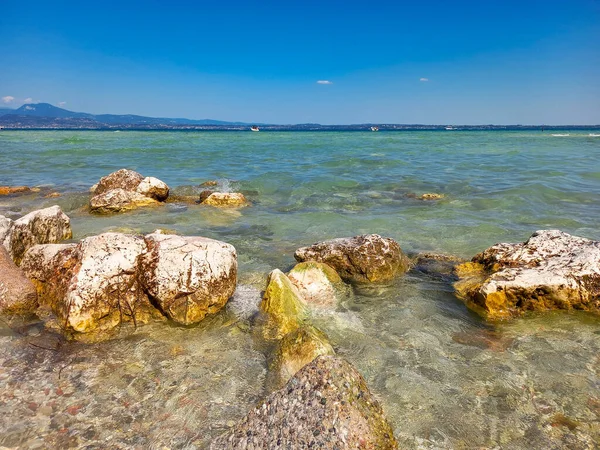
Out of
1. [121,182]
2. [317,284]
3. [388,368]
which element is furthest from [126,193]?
[388,368]

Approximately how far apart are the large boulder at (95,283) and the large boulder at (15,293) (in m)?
0.15

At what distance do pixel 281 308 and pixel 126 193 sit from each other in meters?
8.33

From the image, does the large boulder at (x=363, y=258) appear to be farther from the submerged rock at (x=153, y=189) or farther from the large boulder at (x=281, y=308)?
the submerged rock at (x=153, y=189)

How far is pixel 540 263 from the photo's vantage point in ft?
18.9

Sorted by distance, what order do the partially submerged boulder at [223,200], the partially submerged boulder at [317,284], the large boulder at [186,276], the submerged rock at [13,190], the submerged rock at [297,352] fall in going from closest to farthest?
the submerged rock at [297,352] < the large boulder at [186,276] < the partially submerged boulder at [317,284] < the partially submerged boulder at [223,200] < the submerged rock at [13,190]

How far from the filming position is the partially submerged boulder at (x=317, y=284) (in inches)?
217

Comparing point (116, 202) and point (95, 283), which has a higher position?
point (95, 283)

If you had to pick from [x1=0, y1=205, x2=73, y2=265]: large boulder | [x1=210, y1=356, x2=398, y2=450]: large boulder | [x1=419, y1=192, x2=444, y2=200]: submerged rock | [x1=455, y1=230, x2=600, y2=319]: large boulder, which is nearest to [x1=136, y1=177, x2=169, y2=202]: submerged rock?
[x1=0, y1=205, x2=73, y2=265]: large boulder

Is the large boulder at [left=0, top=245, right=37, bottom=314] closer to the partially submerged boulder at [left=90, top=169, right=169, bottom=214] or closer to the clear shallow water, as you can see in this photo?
the clear shallow water

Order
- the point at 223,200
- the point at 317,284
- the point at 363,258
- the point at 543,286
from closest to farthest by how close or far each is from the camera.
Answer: the point at 543,286 → the point at 317,284 → the point at 363,258 → the point at 223,200

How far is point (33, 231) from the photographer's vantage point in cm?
682

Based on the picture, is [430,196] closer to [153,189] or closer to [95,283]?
[153,189]

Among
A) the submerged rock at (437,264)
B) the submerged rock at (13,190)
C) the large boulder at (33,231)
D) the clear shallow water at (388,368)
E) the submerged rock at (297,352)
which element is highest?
the large boulder at (33,231)

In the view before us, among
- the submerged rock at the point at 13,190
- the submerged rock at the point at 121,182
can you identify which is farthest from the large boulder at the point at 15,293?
the submerged rock at the point at 13,190
